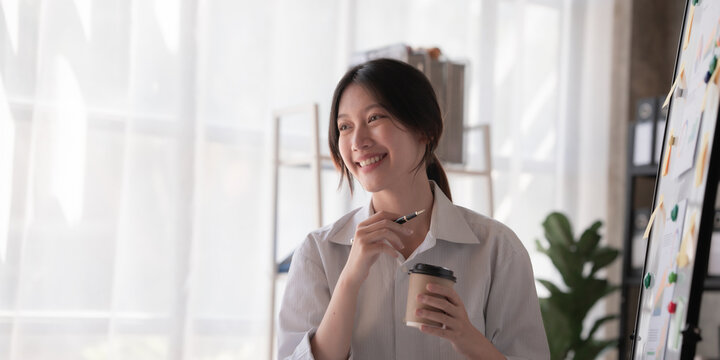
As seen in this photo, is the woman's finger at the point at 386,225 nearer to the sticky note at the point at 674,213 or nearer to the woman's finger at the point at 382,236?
the woman's finger at the point at 382,236

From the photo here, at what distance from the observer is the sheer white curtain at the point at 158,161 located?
236cm

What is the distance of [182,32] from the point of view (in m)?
2.67

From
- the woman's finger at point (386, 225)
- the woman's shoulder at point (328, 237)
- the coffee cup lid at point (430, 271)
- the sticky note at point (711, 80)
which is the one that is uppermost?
the sticky note at point (711, 80)

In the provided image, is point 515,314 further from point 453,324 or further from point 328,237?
point 328,237

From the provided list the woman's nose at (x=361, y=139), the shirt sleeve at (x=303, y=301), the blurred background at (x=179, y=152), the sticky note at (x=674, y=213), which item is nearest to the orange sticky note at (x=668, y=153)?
the sticky note at (x=674, y=213)

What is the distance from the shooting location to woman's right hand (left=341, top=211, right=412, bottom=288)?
1.22 meters

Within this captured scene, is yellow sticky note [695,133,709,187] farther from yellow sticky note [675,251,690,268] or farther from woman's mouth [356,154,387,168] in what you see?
woman's mouth [356,154,387,168]

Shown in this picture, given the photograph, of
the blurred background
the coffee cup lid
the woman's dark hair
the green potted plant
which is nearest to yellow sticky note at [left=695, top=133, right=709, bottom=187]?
the coffee cup lid

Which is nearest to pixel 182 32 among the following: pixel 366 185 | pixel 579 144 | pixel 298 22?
pixel 298 22

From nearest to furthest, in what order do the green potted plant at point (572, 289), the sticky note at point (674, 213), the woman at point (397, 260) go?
the sticky note at point (674, 213) < the woman at point (397, 260) < the green potted plant at point (572, 289)

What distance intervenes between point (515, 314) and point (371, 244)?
315mm

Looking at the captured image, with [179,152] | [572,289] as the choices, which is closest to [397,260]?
[179,152]

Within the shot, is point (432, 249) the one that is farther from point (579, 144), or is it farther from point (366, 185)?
point (579, 144)

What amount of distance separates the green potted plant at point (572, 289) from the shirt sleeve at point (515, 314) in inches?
79.2
